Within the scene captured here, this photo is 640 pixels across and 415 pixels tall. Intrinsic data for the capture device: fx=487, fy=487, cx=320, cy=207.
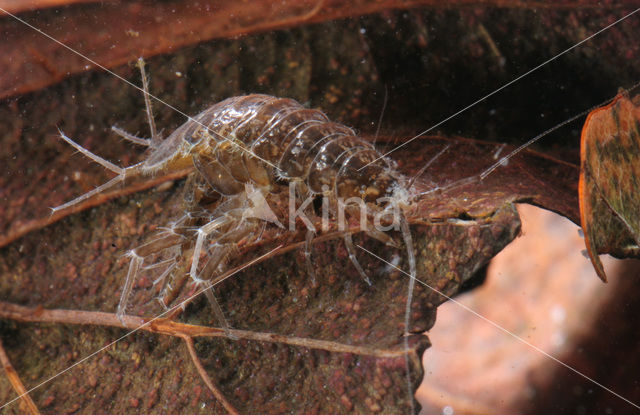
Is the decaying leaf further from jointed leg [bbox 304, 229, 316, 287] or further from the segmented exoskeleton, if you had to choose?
jointed leg [bbox 304, 229, 316, 287]

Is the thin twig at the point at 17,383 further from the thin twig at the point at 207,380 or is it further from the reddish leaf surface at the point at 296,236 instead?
the thin twig at the point at 207,380

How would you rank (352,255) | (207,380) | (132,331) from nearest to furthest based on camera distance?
1. (207,380)
2. (352,255)
3. (132,331)

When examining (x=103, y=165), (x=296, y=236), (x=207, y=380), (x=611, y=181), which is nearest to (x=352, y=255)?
(x=296, y=236)

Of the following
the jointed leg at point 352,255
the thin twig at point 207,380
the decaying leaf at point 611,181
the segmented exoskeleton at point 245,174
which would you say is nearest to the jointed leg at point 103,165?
the segmented exoskeleton at point 245,174

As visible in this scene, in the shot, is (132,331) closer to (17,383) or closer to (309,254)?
(17,383)

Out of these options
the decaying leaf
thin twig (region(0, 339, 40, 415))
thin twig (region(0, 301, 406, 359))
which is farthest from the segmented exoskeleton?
the decaying leaf

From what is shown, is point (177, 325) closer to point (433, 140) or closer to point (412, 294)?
point (412, 294)
